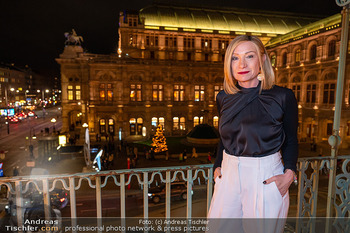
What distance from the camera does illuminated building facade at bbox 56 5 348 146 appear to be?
1324 inches

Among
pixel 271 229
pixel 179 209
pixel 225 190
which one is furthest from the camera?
pixel 179 209

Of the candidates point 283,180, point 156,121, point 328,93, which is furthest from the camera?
point 156,121

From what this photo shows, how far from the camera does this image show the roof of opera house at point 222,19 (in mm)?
38469

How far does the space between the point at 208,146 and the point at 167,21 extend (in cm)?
2245

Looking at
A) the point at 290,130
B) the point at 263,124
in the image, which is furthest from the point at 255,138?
the point at 290,130

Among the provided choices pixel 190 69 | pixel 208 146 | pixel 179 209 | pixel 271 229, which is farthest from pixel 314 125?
pixel 271 229

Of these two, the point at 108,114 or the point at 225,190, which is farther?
the point at 108,114

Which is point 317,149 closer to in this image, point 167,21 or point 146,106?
point 146,106

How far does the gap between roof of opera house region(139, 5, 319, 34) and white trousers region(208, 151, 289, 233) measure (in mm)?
37746

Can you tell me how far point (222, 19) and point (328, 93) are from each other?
71.8 feet

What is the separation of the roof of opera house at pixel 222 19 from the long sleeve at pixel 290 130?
37.6 m

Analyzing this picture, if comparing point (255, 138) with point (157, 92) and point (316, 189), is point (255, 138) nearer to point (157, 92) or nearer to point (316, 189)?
point (316, 189)

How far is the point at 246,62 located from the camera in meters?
2.74

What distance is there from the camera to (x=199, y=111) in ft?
123
